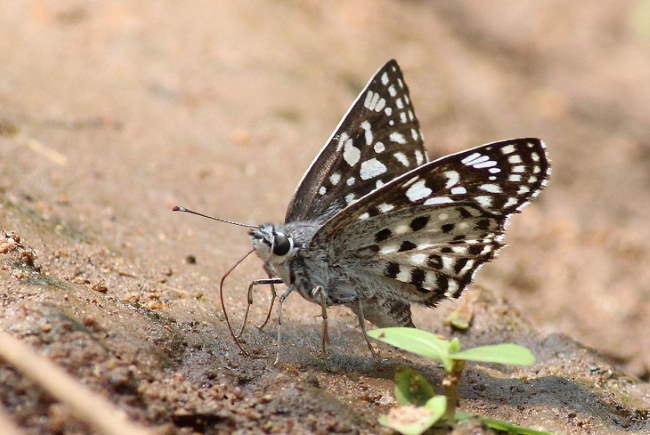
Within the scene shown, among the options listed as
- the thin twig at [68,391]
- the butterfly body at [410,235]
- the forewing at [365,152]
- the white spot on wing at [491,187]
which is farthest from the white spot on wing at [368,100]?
the thin twig at [68,391]

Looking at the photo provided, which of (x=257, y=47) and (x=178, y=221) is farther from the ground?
(x=257, y=47)

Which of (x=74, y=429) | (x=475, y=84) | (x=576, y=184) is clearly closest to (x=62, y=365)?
(x=74, y=429)

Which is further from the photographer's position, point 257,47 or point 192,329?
point 257,47

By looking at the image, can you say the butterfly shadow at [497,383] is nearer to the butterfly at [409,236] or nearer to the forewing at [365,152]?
the butterfly at [409,236]

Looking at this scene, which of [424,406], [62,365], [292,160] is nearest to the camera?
[62,365]

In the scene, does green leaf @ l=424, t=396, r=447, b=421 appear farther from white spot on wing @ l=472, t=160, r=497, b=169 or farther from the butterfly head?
white spot on wing @ l=472, t=160, r=497, b=169

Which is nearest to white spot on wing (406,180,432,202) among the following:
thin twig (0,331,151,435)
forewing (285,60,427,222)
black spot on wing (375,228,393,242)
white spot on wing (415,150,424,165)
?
black spot on wing (375,228,393,242)

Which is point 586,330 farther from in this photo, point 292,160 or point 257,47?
point 257,47

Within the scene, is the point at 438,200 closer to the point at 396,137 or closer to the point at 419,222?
the point at 419,222
